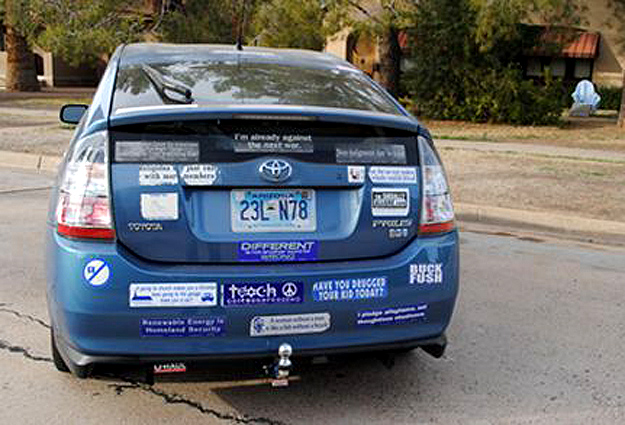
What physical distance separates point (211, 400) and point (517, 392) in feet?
5.17

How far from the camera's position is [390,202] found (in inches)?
130

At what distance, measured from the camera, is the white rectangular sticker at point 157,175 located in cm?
307

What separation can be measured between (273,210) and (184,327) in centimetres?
62

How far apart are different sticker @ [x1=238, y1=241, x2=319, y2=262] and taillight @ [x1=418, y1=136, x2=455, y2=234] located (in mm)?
550

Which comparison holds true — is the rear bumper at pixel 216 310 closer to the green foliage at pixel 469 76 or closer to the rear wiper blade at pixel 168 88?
the rear wiper blade at pixel 168 88

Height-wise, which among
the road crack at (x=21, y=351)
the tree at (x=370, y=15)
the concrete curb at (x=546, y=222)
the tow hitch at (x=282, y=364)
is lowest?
the concrete curb at (x=546, y=222)

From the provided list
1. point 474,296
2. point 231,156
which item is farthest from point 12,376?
point 474,296

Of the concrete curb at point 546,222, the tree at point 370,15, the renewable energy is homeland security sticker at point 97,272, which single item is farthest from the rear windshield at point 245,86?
the tree at point 370,15

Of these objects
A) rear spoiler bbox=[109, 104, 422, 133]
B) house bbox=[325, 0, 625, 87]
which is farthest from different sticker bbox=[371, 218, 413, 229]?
house bbox=[325, 0, 625, 87]

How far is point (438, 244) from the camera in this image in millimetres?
3385

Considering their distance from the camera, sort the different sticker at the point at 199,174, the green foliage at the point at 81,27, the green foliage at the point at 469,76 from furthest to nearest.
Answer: the green foliage at the point at 81,27 → the green foliage at the point at 469,76 → the different sticker at the point at 199,174

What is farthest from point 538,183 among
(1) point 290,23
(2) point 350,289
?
(1) point 290,23

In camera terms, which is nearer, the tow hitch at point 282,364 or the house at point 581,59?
the tow hitch at point 282,364

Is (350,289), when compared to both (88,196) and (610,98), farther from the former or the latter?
(610,98)
